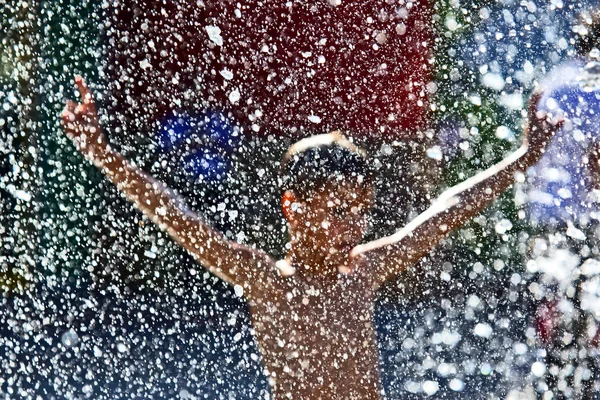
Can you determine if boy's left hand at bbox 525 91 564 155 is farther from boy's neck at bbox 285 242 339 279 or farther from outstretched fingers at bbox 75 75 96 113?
outstretched fingers at bbox 75 75 96 113

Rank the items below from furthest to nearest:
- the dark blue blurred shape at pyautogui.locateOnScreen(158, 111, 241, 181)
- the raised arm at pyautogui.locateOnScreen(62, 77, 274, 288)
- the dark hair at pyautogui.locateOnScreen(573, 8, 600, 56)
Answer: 1. the dark hair at pyautogui.locateOnScreen(573, 8, 600, 56)
2. the dark blue blurred shape at pyautogui.locateOnScreen(158, 111, 241, 181)
3. the raised arm at pyautogui.locateOnScreen(62, 77, 274, 288)

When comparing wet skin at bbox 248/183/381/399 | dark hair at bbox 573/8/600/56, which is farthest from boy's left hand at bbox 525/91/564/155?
wet skin at bbox 248/183/381/399

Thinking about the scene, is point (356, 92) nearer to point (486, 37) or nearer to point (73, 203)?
point (486, 37)

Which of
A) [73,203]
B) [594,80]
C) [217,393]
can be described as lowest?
[217,393]

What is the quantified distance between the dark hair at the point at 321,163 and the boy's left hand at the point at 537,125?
327 millimetres

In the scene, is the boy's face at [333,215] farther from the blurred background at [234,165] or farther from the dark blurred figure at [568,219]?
the dark blurred figure at [568,219]

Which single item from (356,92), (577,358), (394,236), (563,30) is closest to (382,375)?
(394,236)

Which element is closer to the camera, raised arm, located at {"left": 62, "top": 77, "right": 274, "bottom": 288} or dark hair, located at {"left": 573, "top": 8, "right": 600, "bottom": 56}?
raised arm, located at {"left": 62, "top": 77, "right": 274, "bottom": 288}

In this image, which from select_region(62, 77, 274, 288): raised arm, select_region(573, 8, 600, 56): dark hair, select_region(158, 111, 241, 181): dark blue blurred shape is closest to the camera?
select_region(62, 77, 274, 288): raised arm

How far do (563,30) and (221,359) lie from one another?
3.07 ft

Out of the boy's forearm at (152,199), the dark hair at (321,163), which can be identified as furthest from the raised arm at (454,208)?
the boy's forearm at (152,199)

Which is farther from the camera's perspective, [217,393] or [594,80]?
[594,80]

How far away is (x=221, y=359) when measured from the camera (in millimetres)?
980

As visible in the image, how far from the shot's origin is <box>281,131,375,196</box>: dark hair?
1022 mm
